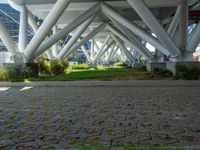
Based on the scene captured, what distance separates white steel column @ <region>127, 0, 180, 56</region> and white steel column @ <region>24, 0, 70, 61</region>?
167 inches

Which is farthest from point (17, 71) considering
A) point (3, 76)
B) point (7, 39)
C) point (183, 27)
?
point (183, 27)

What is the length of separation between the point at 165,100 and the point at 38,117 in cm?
529

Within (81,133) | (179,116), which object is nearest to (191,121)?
(179,116)

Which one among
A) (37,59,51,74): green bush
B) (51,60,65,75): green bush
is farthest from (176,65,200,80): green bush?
(51,60,65,75): green bush

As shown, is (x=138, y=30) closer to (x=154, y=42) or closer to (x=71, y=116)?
(x=154, y=42)

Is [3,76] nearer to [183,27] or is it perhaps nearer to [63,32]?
[63,32]

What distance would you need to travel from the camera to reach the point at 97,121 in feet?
26.9

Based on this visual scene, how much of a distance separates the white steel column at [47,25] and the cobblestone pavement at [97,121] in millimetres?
8549

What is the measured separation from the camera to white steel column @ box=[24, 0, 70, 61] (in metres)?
19.8

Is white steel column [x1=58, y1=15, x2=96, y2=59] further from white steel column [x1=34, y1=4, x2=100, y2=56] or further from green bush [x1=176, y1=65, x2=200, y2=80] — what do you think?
green bush [x1=176, y1=65, x2=200, y2=80]

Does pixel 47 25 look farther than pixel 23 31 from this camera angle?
No

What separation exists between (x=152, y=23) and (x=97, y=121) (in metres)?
13.5

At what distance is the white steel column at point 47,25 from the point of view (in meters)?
19.8

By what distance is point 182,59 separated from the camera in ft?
74.0
